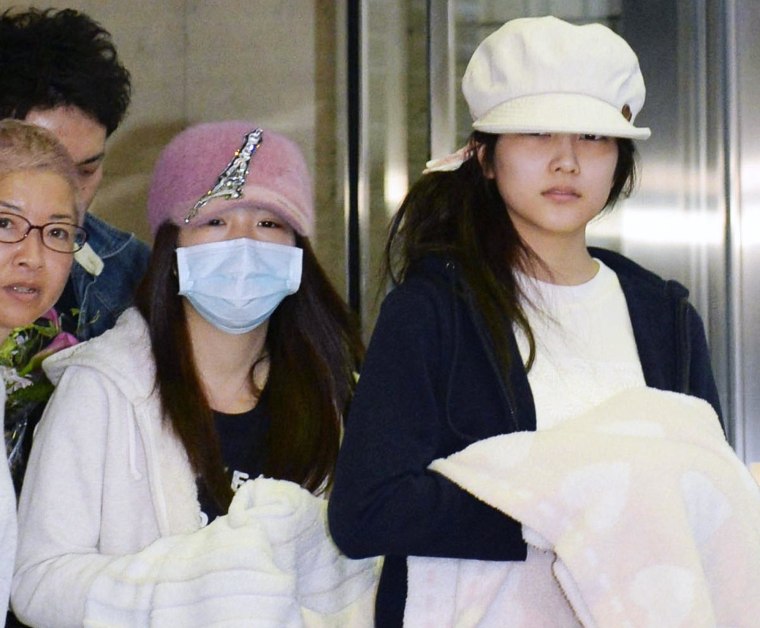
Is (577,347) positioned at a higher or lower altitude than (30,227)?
lower

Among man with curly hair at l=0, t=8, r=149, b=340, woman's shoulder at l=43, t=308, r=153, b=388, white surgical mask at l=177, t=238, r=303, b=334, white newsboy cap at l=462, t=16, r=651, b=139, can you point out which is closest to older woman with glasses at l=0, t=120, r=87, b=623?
woman's shoulder at l=43, t=308, r=153, b=388

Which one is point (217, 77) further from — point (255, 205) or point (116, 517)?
point (116, 517)

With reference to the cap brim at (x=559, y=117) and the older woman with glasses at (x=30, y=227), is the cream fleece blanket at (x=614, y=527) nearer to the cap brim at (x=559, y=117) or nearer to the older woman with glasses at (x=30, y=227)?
the cap brim at (x=559, y=117)

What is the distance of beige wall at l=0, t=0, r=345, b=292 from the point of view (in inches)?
151

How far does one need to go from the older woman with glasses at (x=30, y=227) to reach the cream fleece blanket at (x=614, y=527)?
0.73 m

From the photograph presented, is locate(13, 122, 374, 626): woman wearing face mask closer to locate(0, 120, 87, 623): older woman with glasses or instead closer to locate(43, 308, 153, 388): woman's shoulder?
locate(43, 308, 153, 388): woman's shoulder

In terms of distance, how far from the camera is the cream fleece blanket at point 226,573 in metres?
1.71

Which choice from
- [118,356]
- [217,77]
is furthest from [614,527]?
[217,77]

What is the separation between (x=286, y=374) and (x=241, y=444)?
6.6 inches

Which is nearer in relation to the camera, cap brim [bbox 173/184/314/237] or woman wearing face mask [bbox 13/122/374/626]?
woman wearing face mask [bbox 13/122/374/626]

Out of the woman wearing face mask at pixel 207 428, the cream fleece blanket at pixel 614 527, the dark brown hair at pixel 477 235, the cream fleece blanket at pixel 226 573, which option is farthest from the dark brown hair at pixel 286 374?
the cream fleece blanket at pixel 614 527

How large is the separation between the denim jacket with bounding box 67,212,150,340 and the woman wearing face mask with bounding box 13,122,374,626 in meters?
0.43

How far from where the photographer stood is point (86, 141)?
2518 mm

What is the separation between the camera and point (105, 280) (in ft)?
8.41
